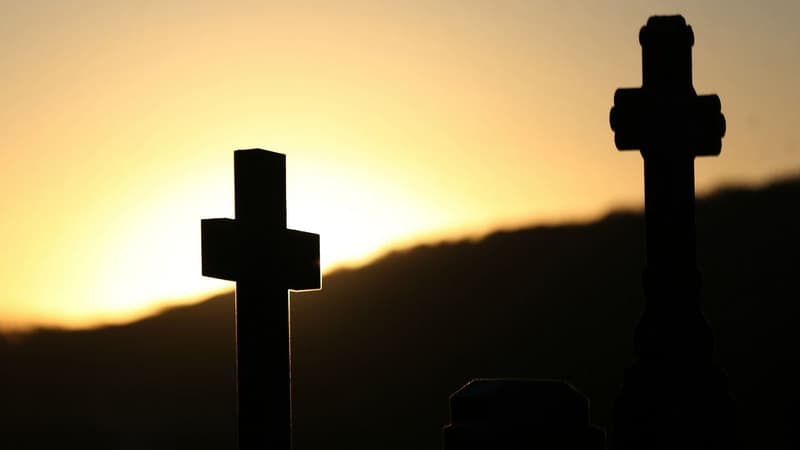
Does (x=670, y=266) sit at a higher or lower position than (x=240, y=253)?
lower

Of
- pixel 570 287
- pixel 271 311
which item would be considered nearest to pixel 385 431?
pixel 570 287

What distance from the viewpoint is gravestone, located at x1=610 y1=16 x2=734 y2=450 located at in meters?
7.28

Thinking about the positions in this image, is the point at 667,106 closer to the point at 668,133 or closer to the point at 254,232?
the point at 668,133

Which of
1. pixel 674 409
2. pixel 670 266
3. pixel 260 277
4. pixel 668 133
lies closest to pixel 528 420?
pixel 674 409

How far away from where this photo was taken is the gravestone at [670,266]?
728 centimetres

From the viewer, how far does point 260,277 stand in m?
8.70

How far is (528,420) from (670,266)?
1.13 m

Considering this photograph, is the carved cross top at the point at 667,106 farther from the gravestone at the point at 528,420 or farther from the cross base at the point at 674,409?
the gravestone at the point at 528,420

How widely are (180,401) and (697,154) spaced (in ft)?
85.9

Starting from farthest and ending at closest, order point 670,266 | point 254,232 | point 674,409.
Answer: point 254,232
point 670,266
point 674,409

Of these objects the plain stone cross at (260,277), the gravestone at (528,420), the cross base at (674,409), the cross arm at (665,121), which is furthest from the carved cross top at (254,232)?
the cross base at (674,409)

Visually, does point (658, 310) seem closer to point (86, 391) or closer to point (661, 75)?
point (661, 75)

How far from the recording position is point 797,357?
40.7 m

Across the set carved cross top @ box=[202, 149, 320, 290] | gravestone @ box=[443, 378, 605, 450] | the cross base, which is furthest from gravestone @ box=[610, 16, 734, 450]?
carved cross top @ box=[202, 149, 320, 290]
